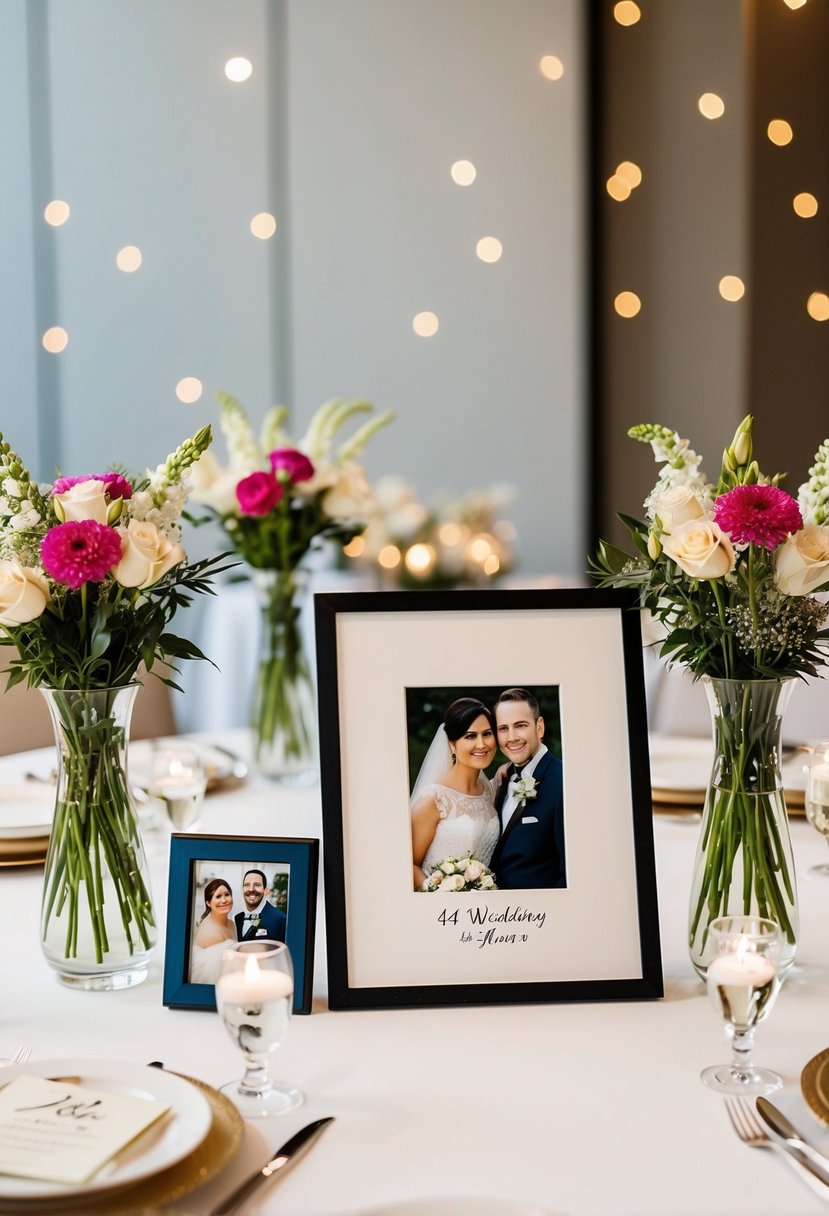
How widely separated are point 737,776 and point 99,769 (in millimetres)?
560

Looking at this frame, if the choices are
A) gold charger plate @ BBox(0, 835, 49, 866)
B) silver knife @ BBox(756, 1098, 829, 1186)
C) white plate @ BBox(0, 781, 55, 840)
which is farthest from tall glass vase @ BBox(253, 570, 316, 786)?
silver knife @ BBox(756, 1098, 829, 1186)

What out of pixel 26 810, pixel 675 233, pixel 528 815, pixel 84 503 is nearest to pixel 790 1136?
pixel 528 815

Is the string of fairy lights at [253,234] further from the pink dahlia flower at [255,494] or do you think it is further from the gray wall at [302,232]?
the pink dahlia flower at [255,494]

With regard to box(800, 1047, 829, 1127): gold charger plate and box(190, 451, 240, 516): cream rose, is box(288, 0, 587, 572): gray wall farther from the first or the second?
box(800, 1047, 829, 1127): gold charger plate

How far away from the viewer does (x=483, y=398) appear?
4219 millimetres

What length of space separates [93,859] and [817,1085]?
622 millimetres

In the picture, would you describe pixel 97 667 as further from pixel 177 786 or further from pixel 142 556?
pixel 177 786

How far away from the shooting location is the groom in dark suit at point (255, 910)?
1.05 metres

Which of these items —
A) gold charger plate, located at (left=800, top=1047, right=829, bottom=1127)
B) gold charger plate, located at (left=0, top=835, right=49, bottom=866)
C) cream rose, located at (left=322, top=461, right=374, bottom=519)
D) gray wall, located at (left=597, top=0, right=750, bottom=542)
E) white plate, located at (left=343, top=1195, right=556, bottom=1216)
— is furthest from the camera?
gray wall, located at (left=597, top=0, right=750, bottom=542)

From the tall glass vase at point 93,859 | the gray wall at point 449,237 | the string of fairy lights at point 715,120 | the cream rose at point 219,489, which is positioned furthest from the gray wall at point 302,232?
the tall glass vase at point 93,859

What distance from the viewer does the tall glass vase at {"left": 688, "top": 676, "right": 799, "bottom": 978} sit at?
106 cm

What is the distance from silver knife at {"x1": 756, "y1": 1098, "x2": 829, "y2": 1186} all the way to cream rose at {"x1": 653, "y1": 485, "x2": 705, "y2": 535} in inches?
17.8

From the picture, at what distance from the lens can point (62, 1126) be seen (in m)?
0.81

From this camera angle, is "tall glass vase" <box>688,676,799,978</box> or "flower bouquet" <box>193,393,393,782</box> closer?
"tall glass vase" <box>688,676,799,978</box>
